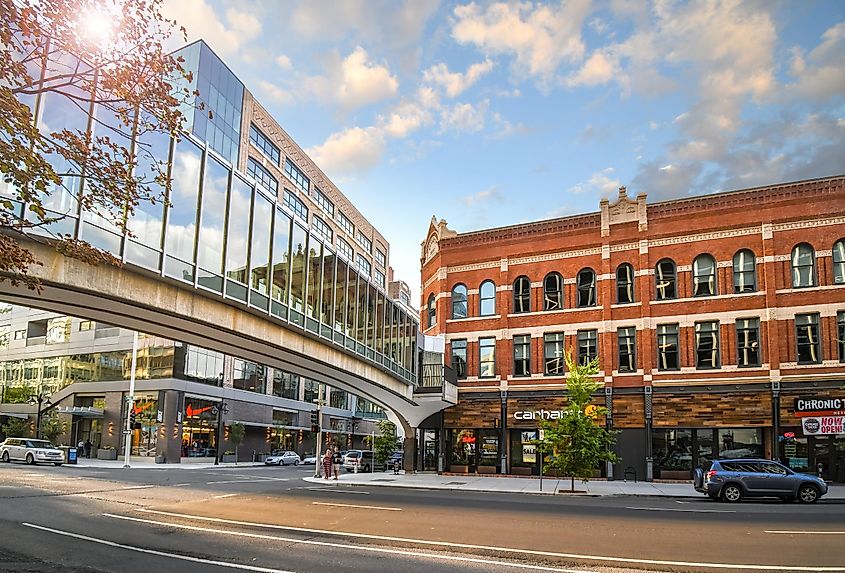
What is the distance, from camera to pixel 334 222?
264ft

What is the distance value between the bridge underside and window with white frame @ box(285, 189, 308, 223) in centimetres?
3881

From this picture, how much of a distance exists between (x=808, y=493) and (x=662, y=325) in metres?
13.9

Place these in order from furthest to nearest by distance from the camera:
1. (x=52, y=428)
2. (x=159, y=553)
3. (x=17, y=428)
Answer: (x=17, y=428)
(x=52, y=428)
(x=159, y=553)

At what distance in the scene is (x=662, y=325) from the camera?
35906 mm

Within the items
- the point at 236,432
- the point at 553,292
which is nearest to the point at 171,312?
the point at 553,292

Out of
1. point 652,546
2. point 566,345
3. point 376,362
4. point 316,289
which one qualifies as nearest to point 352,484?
point 376,362

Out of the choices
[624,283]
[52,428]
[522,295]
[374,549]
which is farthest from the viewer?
[52,428]

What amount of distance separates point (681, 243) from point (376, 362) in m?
17.5

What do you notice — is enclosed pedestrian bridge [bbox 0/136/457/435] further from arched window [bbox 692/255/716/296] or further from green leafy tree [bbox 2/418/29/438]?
green leafy tree [bbox 2/418/29/438]

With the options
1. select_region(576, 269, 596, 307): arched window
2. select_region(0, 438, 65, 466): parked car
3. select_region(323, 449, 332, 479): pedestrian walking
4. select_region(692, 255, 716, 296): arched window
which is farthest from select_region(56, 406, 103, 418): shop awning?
select_region(692, 255, 716, 296): arched window

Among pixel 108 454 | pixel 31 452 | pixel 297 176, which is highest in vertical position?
pixel 297 176

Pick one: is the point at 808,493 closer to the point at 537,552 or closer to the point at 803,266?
the point at 803,266

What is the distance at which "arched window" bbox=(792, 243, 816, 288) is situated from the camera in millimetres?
33375

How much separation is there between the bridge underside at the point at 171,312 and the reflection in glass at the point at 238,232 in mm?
→ 1023
